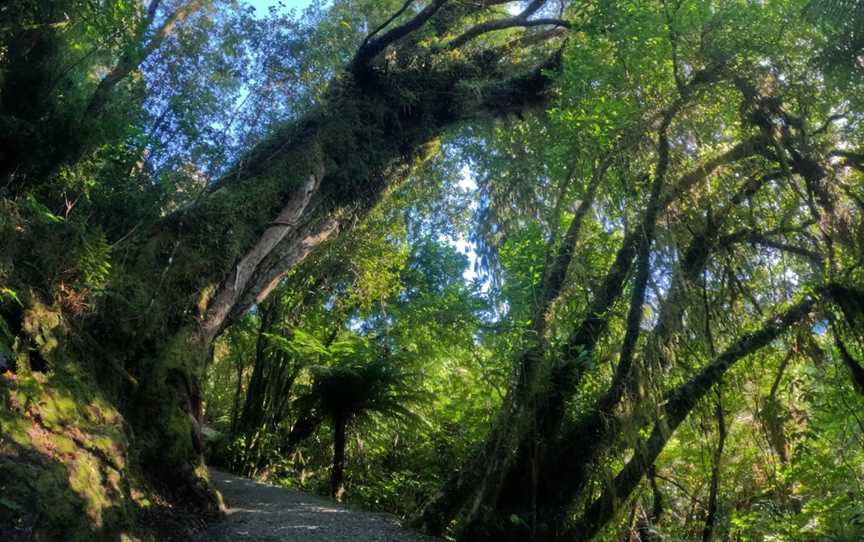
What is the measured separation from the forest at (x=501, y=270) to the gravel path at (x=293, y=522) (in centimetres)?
36

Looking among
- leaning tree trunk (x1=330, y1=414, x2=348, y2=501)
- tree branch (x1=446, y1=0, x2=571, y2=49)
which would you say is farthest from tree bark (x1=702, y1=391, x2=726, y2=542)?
tree branch (x1=446, y1=0, x2=571, y2=49)

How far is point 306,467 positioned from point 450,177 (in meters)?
7.32

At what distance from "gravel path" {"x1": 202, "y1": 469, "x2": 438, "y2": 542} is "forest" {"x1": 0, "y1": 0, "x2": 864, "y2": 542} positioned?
0.36m

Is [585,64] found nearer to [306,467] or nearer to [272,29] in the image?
[272,29]

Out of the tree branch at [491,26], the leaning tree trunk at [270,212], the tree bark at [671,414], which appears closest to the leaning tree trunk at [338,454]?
the leaning tree trunk at [270,212]

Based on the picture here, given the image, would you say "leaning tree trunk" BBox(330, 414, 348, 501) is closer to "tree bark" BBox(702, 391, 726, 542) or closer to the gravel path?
the gravel path

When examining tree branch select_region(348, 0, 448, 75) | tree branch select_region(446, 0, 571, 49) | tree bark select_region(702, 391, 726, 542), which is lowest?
tree bark select_region(702, 391, 726, 542)

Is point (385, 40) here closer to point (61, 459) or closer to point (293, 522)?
point (293, 522)

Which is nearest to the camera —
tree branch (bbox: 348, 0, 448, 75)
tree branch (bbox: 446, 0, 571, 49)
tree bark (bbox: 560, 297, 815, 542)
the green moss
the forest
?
the green moss

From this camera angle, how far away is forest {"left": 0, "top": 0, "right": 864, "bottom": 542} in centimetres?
489

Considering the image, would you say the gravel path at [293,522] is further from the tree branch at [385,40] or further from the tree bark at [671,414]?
the tree branch at [385,40]

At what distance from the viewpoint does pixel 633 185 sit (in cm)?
625

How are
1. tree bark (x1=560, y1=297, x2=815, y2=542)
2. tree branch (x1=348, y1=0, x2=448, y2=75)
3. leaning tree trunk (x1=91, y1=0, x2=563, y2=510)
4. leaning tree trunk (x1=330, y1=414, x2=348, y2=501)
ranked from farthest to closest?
leaning tree trunk (x1=330, y1=414, x2=348, y2=501) → tree branch (x1=348, y1=0, x2=448, y2=75) → leaning tree trunk (x1=91, y1=0, x2=563, y2=510) → tree bark (x1=560, y1=297, x2=815, y2=542)

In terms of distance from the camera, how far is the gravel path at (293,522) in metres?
5.59
